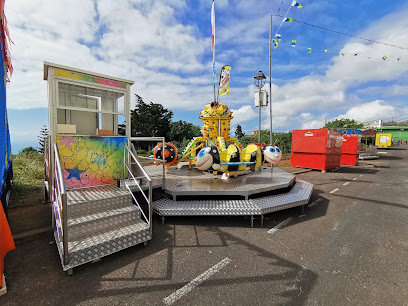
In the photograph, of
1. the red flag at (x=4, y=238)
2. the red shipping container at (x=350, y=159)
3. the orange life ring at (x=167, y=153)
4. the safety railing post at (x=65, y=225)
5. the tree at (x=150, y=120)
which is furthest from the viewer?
the tree at (x=150, y=120)

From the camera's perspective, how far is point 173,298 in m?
2.59

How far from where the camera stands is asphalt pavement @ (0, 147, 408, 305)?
2629mm

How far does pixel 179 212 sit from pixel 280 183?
125 inches

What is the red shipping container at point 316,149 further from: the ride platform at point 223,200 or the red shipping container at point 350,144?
the ride platform at point 223,200

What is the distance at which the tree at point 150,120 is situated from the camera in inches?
1337

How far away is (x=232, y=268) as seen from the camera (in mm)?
3191

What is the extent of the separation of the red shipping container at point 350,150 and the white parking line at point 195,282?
1720 cm

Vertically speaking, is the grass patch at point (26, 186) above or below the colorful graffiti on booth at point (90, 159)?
below

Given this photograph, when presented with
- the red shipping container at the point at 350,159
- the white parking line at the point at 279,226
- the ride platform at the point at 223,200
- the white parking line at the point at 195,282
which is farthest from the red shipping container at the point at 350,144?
the white parking line at the point at 195,282

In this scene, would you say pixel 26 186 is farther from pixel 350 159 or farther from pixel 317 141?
pixel 350 159

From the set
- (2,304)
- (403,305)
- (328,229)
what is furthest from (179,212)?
(403,305)

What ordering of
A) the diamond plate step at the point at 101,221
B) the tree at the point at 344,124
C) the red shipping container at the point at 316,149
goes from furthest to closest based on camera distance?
1. the tree at the point at 344,124
2. the red shipping container at the point at 316,149
3. the diamond plate step at the point at 101,221

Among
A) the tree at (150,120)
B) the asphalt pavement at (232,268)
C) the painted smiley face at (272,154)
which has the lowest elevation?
the asphalt pavement at (232,268)

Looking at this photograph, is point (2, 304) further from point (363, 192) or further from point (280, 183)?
point (363, 192)
